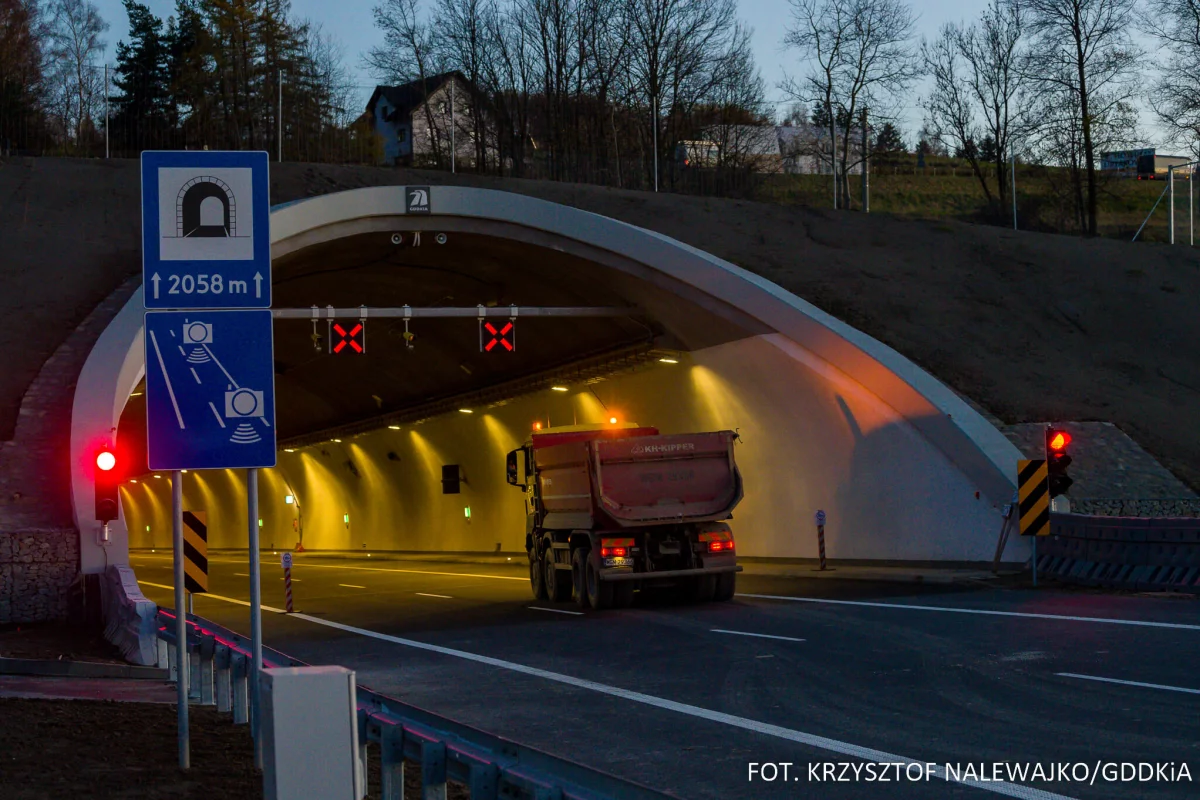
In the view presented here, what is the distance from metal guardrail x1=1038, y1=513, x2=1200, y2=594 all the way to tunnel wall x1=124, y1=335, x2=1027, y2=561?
162 centimetres

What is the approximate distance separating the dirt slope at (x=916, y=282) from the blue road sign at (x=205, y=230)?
19.7m

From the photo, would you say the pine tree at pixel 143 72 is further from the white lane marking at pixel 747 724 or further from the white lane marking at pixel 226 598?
the white lane marking at pixel 747 724

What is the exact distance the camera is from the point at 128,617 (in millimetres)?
17938

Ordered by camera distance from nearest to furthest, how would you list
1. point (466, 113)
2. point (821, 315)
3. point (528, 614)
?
point (528, 614), point (821, 315), point (466, 113)

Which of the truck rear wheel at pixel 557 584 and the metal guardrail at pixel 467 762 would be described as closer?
the metal guardrail at pixel 467 762

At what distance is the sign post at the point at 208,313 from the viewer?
9.20 m

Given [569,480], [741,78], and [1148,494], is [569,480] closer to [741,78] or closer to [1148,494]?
[1148,494]

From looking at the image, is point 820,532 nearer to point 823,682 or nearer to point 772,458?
point 772,458

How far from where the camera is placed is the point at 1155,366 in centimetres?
3547

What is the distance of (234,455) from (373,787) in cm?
253

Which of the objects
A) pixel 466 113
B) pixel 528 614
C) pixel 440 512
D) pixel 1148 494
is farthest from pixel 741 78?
pixel 528 614

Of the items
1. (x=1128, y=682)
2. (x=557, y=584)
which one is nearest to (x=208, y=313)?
(x=1128, y=682)

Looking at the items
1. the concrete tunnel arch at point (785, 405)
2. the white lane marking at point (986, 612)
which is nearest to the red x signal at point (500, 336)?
the concrete tunnel arch at point (785, 405)

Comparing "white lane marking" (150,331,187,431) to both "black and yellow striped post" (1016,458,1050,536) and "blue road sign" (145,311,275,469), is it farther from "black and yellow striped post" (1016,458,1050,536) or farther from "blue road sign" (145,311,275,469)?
"black and yellow striped post" (1016,458,1050,536)
